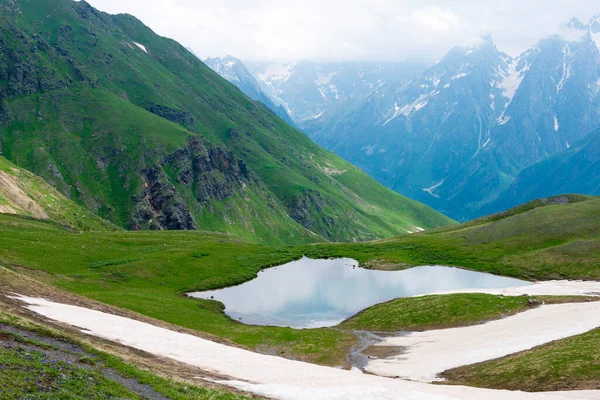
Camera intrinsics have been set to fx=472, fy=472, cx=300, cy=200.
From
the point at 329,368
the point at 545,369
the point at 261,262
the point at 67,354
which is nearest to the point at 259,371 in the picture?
the point at 329,368

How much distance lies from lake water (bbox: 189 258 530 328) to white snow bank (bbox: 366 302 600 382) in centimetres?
Answer: 2069

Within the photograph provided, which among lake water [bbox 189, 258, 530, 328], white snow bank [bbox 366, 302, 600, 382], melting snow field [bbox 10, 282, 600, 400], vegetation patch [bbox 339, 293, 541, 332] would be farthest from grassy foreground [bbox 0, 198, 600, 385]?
melting snow field [bbox 10, 282, 600, 400]

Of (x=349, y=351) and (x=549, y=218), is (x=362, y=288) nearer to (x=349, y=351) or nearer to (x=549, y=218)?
(x=349, y=351)

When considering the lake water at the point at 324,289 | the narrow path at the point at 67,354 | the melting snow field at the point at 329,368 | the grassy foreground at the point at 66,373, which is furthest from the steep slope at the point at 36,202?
the grassy foreground at the point at 66,373

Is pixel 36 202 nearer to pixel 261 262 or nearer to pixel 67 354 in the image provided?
pixel 261 262

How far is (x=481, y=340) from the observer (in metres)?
56.1

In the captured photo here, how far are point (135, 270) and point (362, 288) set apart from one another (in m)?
47.1

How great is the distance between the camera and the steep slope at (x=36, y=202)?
4641 inches

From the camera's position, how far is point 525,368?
4094cm

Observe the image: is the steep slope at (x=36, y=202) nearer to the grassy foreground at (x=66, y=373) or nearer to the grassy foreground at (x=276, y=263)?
the grassy foreground at (x=276, y=263)

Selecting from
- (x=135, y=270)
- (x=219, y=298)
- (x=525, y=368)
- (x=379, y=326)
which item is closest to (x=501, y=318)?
(x=379, y=326)

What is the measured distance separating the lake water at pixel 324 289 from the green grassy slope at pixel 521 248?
6.94m

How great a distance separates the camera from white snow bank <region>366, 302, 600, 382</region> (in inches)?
1924

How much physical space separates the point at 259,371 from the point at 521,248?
9948 centimetres
